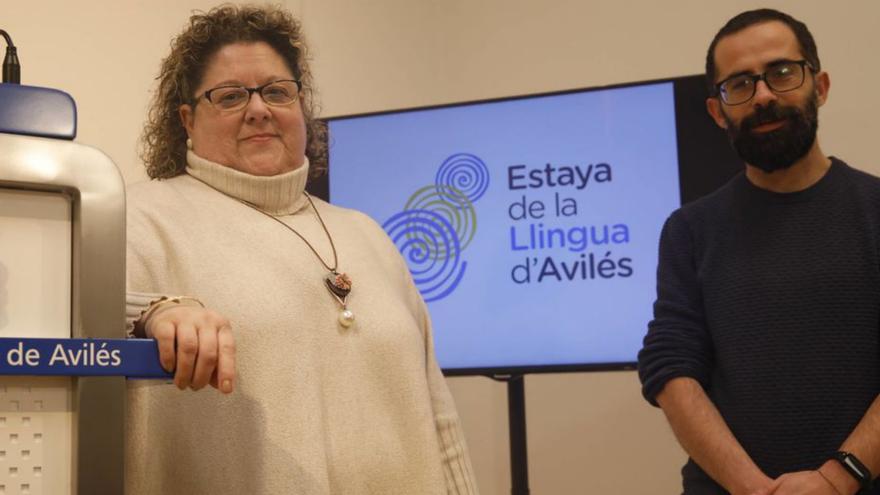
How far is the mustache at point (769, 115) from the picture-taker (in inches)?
74.8

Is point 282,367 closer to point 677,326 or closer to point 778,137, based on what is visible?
point 677,326

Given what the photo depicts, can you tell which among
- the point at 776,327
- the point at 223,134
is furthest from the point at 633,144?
the point at 223,134

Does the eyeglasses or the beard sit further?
the beard

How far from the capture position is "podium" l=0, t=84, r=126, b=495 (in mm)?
786

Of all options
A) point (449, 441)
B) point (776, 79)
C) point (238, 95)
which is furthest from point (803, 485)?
point (238, 95)

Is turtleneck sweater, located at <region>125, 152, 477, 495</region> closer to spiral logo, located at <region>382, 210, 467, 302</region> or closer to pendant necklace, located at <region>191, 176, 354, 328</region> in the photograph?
pendant necklace, located at <region>191, 176, 354, 328</region>

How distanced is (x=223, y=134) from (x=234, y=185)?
95 millimetres

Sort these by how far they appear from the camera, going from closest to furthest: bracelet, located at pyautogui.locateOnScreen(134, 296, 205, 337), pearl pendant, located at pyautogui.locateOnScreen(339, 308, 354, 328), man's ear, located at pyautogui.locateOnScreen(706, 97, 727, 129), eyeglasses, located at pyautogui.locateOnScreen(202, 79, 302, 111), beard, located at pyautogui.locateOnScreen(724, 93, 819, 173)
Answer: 1. bracelet, located at pyautogui.locateOnScreen(134, 296, 205, 337)
2. pearl pendant, located at pyautogui.locateOnScreen(339, 308, 354, 328)
3. eyeglasses, located at pyautogui.locateOnScreen(202, 79, 302, 111)
4. beard, located at pyautogui.locateOnScreen(724, 93, 819, 173)
5. man's ear, located at pyautogui.locateOnScreen(706, 97, 727, 129)

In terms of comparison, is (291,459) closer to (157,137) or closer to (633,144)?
(157,137)

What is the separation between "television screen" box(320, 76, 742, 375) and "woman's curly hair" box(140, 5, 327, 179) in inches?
38.4

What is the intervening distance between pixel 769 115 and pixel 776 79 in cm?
7

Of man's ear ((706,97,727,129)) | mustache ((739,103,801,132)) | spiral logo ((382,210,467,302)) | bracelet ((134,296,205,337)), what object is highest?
man's ear ((706,97,727,129))

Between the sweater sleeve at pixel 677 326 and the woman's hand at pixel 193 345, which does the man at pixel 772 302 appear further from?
the woman's hand at pixel 193 345

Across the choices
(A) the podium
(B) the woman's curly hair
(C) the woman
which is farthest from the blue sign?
(B) the woman's curly hair
